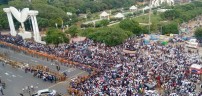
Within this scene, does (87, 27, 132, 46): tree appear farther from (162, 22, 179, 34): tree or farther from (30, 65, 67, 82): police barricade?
(30, 65, 67, 82): police barricade

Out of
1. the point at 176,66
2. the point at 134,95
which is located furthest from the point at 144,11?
the point at 134,95

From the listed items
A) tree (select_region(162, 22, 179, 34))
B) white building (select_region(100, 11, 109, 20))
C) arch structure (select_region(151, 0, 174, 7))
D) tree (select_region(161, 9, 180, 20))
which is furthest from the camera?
arch structure (select_region(151, 0, 174, 7))

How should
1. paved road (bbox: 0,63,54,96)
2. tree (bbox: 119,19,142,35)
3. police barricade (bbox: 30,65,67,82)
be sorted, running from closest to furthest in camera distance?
1. paved road (bbox: 0,63,54,96)
2. police barricade (bbox: 30,65,67,82)
3. tree (bbox: 119,19,142,35)

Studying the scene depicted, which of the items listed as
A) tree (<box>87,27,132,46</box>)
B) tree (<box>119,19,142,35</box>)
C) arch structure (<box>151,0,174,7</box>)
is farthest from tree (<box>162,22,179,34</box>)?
arch structure (<box>151,0,174,7</box>)

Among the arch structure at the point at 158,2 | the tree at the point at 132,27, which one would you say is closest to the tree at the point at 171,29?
the tree at the point at 132,27

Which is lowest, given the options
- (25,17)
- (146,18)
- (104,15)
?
(146,18)

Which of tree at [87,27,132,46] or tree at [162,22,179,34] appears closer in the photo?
tree at [87,27,132,46]

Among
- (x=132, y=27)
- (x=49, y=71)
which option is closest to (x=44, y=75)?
(x=49, y=71)

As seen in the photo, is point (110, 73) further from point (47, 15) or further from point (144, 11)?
point (144, 11)

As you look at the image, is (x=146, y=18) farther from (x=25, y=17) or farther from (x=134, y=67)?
(x=134, y=67)
